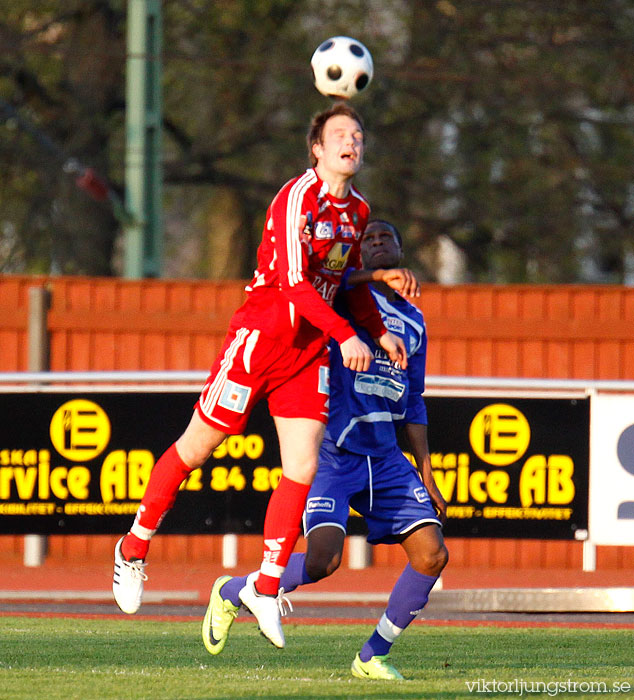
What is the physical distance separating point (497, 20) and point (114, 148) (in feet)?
18.4

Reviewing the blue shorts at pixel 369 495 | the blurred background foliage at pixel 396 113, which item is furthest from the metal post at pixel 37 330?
the blurred background foliage at pixel 396 113

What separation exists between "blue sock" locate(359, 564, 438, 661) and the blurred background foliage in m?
12.6

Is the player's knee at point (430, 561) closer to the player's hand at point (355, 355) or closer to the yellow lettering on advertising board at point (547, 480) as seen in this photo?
the player's hand at point (355, 355)

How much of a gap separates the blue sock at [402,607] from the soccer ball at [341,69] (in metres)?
2.06

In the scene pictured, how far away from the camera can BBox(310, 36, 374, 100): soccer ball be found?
18.9 feet

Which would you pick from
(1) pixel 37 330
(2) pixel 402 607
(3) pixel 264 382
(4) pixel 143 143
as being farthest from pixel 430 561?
(4) pixel 143 143

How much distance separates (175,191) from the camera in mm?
23000

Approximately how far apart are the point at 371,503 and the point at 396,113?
518 inches

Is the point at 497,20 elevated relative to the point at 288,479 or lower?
elevated

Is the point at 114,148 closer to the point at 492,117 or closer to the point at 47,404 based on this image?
the point at 492,117

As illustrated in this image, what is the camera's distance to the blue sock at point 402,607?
224 inches

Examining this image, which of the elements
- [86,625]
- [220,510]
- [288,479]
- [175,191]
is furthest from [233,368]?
[175,191]

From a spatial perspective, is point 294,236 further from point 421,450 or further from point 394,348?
point 421,450

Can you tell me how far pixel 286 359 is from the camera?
5332 mm
